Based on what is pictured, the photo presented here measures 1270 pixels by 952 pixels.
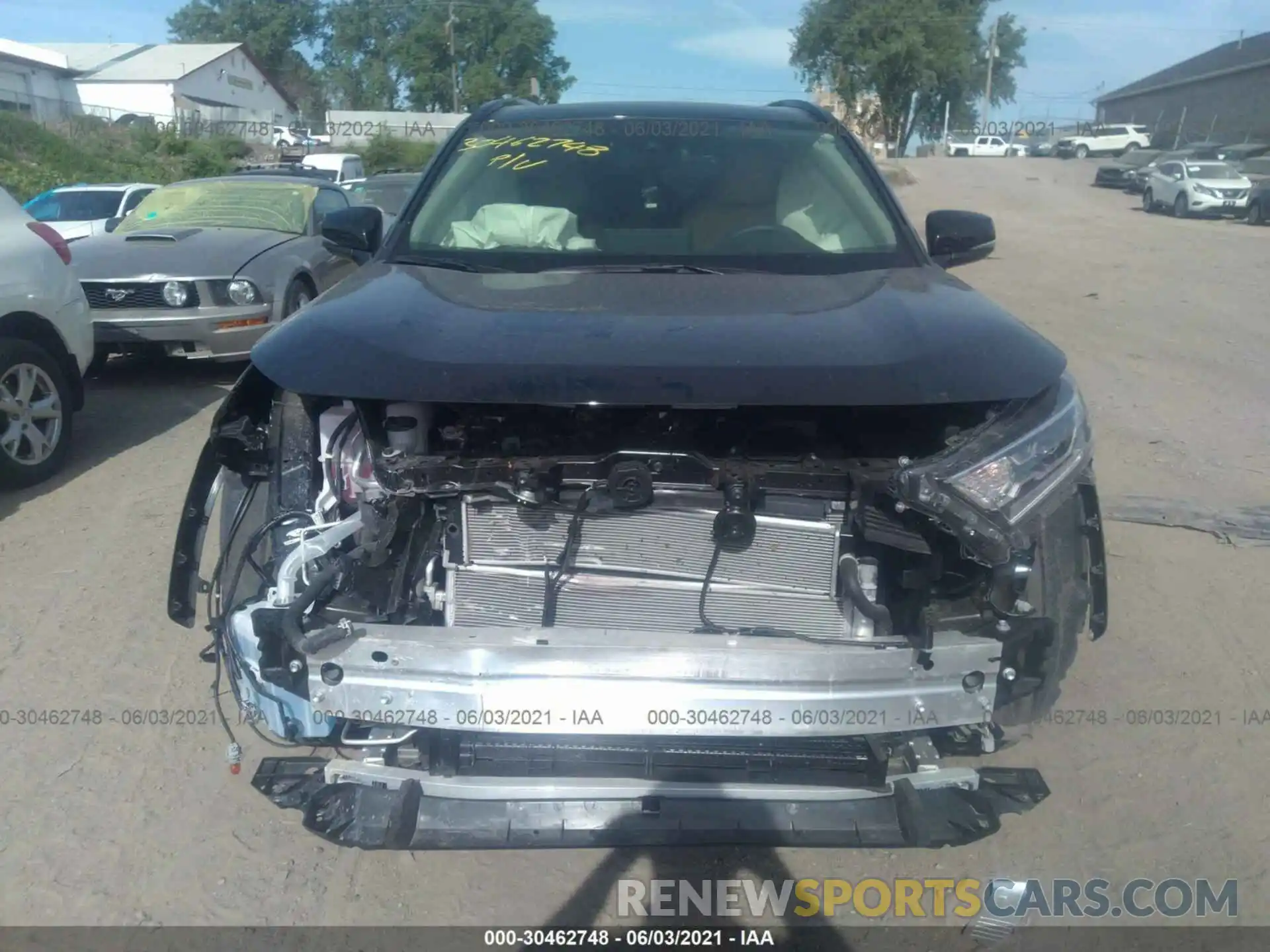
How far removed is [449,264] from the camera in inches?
129

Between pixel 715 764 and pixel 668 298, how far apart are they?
1.20m

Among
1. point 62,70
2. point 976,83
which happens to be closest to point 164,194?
point 62,70

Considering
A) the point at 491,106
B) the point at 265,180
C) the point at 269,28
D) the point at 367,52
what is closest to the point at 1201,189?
the point at 265,180

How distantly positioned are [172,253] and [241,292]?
0.71 meters

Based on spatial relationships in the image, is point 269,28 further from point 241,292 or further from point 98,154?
point 241,292

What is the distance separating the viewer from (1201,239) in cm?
2011

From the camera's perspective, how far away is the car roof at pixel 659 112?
13.5 feet

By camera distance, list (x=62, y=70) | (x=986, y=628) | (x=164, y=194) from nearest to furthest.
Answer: (x=986, y=628) < (x=164, y=194) < (x=62, y=70)

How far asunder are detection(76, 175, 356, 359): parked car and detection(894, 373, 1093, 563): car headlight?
18.3ft

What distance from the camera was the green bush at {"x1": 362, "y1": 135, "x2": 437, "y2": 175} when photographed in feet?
135

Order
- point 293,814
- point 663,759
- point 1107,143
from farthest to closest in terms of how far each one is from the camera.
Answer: point 1107,143
point 293,814
point 663,759

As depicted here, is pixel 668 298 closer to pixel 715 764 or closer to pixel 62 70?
pixel 715 764

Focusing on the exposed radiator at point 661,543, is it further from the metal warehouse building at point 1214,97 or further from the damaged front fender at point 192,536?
the metal warehouse building at point 1214,97

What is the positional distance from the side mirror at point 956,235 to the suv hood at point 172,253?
516 centimetres
